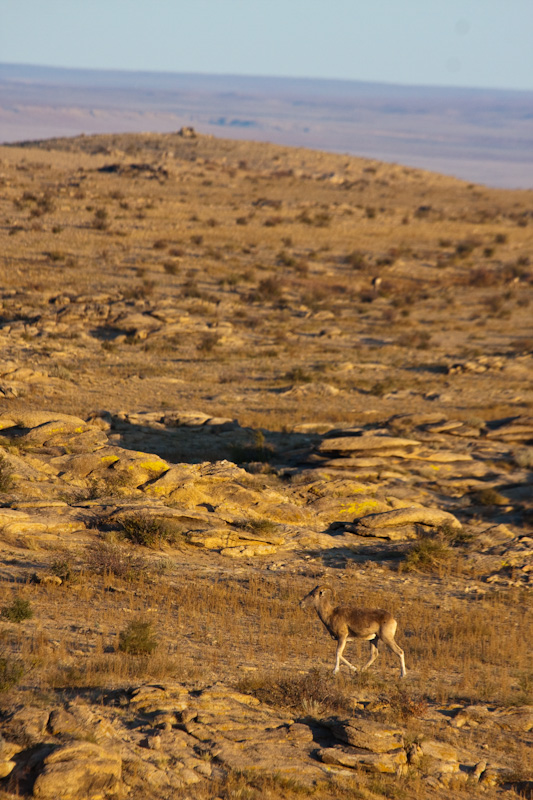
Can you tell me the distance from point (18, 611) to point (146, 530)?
12.0 feet

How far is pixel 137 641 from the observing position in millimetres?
7730

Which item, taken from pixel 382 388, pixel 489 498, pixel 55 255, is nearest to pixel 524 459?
pixel 489 498

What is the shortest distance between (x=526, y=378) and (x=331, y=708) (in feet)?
75.1

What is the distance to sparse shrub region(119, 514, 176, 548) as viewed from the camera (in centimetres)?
1168

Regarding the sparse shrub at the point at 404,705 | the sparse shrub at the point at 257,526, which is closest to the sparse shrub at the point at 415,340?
the sparse shrub at the point at 257,526

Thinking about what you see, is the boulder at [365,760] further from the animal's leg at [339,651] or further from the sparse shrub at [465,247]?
the sparse shrub at [465,247]

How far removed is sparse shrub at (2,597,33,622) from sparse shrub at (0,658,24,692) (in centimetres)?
146

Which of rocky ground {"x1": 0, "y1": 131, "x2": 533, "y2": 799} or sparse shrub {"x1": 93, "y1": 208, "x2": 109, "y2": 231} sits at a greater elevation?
sparse shrub {"x1": 93, "y1": 208, "x2": 109, "y2": 231}

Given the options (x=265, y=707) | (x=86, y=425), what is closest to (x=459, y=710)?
(x=265, y=707)

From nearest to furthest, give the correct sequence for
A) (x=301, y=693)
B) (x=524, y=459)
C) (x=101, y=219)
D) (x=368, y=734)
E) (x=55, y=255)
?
(x=368, y=734) → (x=301, y=693) → (x=524, y=459) → (x=55, y=255) → (x=101, y=219)

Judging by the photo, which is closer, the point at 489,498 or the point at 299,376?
the point at 489,498

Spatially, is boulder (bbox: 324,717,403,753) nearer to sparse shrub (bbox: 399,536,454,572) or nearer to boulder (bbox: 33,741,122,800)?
boulder (bbox: 33,741,122,800)

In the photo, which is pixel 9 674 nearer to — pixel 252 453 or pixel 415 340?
pixel 252 453

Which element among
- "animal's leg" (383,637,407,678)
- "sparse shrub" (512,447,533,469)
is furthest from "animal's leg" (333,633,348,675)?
"sparse shrub" (512,447,533,469)
